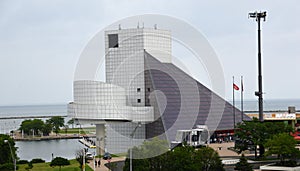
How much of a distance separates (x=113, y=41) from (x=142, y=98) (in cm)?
778

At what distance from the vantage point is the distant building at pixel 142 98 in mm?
51000

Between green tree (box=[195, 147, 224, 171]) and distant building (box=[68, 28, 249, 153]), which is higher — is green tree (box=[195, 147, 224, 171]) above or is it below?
below

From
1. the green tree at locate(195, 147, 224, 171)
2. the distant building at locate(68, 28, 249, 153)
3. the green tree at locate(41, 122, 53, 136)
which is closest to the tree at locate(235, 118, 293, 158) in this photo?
the distant building at locate(68, 28, 249, 153)

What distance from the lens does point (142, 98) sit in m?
54.9

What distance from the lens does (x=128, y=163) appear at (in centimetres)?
3077

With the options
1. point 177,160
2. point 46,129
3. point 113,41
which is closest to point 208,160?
point 177,160

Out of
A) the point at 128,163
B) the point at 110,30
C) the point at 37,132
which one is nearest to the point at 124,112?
the point at 110,30

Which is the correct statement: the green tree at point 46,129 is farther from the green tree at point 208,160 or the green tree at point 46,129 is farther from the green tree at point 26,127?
the green tree at point 208,160

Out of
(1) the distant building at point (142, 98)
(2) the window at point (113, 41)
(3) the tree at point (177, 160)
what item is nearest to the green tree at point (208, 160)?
(3) the tree at point (177, 160)

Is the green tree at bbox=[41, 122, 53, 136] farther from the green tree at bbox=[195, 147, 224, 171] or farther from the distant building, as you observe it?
the green tree at bbox=[195, 147, 224, 171]

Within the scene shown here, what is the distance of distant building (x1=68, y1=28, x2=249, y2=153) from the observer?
2008 inches

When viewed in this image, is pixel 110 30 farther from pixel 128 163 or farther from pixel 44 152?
pixel 128 163

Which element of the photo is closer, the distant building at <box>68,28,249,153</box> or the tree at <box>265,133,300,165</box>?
the tree at <box>265,133,300,165</box>

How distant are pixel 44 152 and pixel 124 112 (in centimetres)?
1854
